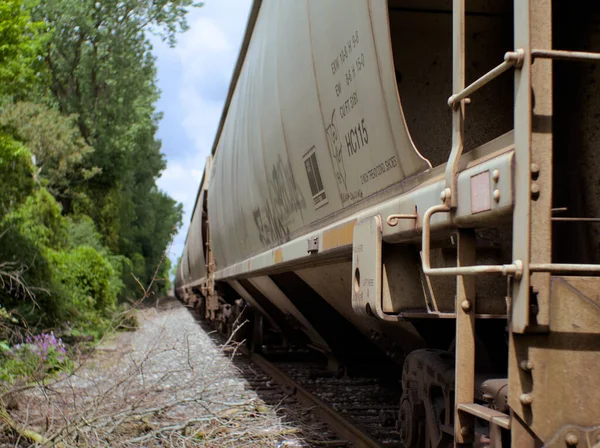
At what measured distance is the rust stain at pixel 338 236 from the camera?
3.35m

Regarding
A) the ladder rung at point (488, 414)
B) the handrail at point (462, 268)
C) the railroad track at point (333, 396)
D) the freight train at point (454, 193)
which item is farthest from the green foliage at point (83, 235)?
the ladder rung at point (488, 414)

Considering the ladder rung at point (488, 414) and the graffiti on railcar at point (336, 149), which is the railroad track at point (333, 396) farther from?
the ladder rung at point (488, 414)

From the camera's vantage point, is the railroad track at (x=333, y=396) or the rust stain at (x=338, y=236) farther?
the railroad track at (x=333, y=396)

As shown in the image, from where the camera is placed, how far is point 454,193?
7.29 ft

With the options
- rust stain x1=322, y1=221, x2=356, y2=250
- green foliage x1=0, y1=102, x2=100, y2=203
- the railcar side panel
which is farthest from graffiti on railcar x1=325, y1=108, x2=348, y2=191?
green foliage x1=0, y1=102, x2=100, y2=203

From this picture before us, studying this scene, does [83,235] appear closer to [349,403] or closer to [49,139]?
[49,139]

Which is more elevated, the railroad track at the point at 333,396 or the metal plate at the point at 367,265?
the metal plate at the point at 367,265

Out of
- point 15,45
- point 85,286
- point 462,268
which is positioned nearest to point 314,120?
point 462,268

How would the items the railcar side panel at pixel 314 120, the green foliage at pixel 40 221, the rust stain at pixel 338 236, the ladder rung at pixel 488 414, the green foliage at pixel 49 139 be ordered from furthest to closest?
the green foliage at pixel 49 139, the green foliage at pixel 40 221, the rust stain at pixel 338 236, the railcar side panel at pixel 314 120, the ladder rung at pixel 488 414

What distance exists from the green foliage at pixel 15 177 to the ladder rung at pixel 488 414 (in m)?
8.30

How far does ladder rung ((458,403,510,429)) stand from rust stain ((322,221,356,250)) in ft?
4.29

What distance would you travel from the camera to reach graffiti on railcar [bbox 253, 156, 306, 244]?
4898mm

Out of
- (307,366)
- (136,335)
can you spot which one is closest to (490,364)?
(307,366)

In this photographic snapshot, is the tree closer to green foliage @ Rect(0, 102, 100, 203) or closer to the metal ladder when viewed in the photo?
green foliage @ Rect(0, 102, 100, 203)
